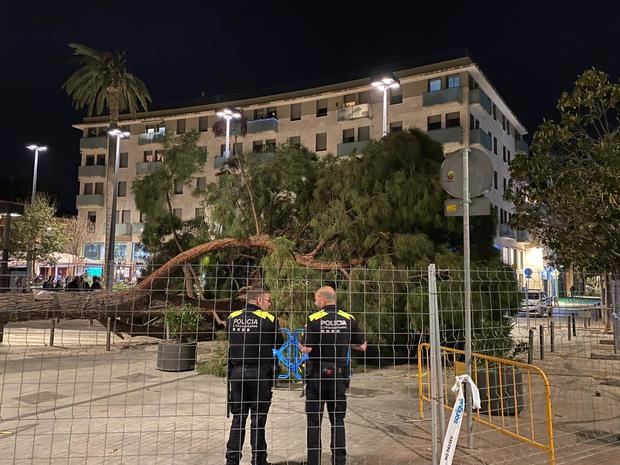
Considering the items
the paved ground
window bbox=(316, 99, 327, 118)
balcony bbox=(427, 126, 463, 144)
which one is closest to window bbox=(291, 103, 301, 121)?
window bbox=(316, 99, 327, 118)

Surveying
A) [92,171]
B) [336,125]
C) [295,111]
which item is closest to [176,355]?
[336,125]

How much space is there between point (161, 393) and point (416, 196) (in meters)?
6.79

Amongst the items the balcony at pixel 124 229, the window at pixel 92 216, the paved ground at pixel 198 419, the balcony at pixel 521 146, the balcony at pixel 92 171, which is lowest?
the paved ground at pixel 198 419

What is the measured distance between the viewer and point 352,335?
17.8 feet

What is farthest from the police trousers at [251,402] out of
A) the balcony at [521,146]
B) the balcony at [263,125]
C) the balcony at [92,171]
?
the balcony at [92,171]

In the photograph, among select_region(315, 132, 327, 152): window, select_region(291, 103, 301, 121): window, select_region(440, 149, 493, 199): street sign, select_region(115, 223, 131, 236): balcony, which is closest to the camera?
select_region(440, 149, 493, 199): street sign

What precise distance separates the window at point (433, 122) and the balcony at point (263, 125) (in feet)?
40.4

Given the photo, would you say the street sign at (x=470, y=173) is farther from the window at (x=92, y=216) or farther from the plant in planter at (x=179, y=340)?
the window at (x=92, y=216)

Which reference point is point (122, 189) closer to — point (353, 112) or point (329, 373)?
point (353, 112)

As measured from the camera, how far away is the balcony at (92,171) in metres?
51.2

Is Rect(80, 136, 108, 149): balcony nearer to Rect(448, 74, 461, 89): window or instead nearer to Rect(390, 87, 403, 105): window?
Rect(390, 87, 403, 105): window

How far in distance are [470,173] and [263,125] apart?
38729 mm

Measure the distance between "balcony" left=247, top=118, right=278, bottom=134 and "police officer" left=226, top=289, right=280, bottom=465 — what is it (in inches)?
1539

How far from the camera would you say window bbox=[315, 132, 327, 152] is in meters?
42.2
